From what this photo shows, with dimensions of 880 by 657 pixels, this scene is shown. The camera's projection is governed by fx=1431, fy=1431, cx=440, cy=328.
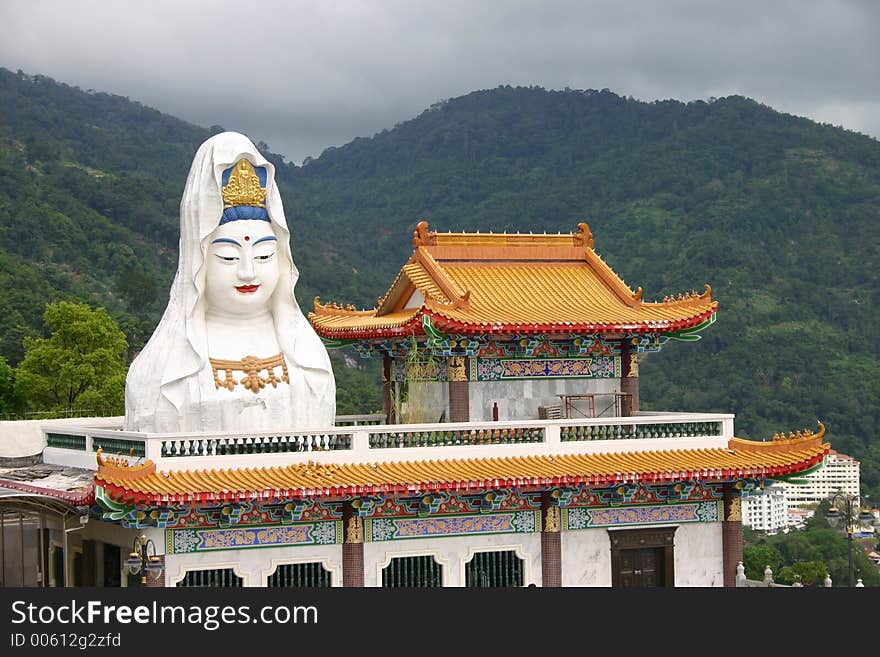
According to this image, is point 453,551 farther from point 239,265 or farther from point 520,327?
point 239,265

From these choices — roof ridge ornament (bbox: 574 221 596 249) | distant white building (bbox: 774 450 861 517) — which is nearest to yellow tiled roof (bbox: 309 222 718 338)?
roof ridge ornament (bbox: 574 221 596 249)

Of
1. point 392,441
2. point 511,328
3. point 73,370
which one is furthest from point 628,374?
point 73,370

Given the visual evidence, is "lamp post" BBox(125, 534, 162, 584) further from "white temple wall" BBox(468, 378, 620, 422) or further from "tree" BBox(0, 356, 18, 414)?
"tree" BBox(0, 356, 18, 414)

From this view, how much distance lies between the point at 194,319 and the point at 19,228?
168ft

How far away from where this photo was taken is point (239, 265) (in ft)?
69.4

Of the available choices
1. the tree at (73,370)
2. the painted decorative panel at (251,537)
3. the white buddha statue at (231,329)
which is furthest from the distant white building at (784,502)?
the painted decorative panel at (251,537)

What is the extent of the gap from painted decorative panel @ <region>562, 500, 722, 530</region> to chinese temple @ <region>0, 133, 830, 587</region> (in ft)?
0.11

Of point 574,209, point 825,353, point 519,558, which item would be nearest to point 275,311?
point 519,558

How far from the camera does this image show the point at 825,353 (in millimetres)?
84250

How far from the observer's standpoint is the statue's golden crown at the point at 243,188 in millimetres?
21114

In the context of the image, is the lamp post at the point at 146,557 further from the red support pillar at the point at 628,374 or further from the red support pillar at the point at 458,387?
the red support pillar at the point at 628,374

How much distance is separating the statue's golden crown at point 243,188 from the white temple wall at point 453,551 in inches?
211

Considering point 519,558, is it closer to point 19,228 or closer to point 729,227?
point 19,228

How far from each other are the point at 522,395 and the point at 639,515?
114 inches
